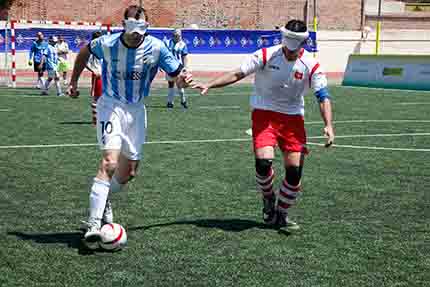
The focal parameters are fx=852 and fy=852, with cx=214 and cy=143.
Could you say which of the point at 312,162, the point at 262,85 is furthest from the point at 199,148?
the point at 262,85

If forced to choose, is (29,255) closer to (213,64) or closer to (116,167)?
(116,167)

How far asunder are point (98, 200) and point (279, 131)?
217cm

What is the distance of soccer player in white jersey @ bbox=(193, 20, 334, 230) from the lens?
8594 mm

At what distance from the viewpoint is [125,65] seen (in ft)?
Result: 25.9

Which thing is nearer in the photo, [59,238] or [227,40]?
[59,238]

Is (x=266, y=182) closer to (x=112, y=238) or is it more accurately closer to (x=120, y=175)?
(x=120, y=175)

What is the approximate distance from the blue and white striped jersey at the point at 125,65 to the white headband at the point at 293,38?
126 cm

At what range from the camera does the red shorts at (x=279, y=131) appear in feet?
28.6

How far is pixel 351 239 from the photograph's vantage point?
8.17 meters

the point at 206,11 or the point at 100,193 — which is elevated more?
the point at 100,193

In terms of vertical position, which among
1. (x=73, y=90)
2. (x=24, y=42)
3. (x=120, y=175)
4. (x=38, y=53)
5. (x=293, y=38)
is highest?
(x=293, y=38)

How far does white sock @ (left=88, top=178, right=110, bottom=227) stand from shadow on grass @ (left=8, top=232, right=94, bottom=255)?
29 cm

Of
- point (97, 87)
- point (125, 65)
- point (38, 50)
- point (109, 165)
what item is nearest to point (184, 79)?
point (125, 65)

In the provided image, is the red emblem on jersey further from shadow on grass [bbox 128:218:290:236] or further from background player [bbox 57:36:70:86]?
background player [bbox 57:36:70:86]
